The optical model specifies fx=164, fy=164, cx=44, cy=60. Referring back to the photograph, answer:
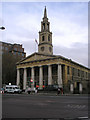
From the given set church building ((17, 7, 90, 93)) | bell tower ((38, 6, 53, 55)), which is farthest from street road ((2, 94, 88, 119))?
bell tower ((38, 6, 53, 55))

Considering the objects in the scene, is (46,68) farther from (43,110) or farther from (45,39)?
(43,110)

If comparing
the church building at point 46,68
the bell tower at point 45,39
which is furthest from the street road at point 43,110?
the bell tower at point 45,39

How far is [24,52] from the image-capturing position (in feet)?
364

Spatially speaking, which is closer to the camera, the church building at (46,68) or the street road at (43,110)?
the street road at (43,110)

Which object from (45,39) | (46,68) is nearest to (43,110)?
(46,68)

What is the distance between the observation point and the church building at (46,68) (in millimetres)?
62469

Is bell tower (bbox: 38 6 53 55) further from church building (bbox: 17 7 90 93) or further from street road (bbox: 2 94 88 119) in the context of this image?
street road (bbox: 2 94 88 119)

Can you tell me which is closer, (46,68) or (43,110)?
(43,110)

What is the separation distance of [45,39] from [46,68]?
13.4 meters

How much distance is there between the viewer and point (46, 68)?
71625 mm

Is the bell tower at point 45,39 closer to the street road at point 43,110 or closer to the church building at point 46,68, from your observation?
the church building at point 46,68

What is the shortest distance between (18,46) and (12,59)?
26.8 metres

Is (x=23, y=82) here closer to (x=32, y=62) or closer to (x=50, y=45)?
(x=32, y=62)

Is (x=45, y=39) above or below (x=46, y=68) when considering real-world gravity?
above
